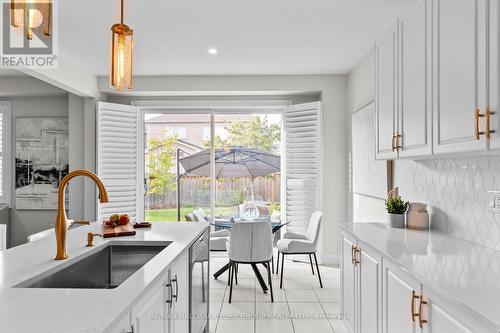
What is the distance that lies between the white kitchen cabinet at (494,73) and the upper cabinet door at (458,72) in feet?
0.13

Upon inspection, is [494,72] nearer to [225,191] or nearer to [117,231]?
[117,231]

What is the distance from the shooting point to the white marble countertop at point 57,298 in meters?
0.96

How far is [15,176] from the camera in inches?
210

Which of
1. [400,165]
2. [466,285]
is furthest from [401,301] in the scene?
[400,165]

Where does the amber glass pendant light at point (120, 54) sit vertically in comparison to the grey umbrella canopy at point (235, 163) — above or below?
above

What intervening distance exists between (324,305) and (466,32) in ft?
8.95

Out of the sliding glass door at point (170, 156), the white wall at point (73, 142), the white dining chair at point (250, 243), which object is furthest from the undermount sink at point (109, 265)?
the sliding glass door at point (170, 156)

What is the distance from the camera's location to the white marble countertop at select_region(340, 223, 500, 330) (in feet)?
3.92

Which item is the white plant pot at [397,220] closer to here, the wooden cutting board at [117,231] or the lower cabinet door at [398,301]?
the lower cabinet door at [398,301]

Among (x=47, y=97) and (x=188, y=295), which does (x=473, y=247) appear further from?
(x=47, y=97)

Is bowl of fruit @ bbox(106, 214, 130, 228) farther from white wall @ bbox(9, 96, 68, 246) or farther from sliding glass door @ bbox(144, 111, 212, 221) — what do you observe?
white wall @ bbox(9, 96, 68, 246)

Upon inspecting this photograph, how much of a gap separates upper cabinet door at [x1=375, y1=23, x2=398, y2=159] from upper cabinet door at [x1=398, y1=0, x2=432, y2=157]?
0.33 ft

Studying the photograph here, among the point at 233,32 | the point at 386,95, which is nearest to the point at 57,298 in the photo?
the point at 386,95

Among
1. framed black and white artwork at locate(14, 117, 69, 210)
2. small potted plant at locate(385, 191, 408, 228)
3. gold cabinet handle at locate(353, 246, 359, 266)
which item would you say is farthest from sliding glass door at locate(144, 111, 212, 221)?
gold cabinet handle at locate(353, 246, 359, 266)
